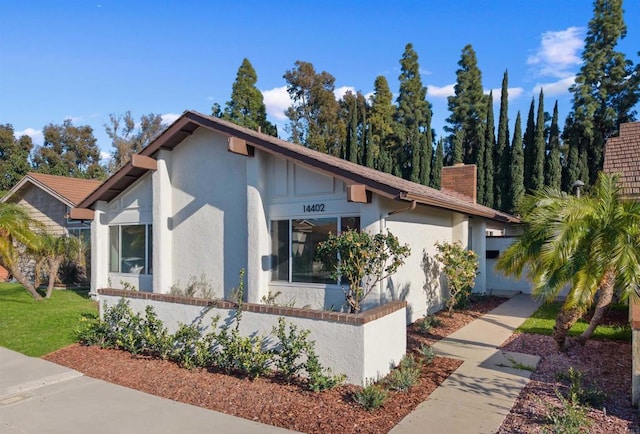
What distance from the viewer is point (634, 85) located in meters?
26.5

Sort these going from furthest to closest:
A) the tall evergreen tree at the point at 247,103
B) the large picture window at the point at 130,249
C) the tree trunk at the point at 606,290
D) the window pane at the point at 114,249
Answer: the tall evergreen tree at the point at 247,103 → the window pane at the point at 114,249 → the large picture window at the point at 130,249 → the tree trunk at the point at 606,290

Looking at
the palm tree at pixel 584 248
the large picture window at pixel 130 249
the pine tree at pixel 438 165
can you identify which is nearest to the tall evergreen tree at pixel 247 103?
the pine tree at pixel 438 165

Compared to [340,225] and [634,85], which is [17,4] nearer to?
[340,225]

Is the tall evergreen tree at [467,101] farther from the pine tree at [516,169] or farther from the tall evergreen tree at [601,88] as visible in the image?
the tall evergreen tree at [601,88]

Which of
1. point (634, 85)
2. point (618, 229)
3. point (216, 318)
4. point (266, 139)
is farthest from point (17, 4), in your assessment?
point (634, 85)

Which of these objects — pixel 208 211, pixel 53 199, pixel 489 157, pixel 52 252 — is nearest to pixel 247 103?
pixel 489 157

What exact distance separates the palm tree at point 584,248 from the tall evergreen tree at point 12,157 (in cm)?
4300

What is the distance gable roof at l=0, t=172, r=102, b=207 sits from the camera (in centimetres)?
1725

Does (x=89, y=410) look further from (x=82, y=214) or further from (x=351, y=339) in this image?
(x=82, y=214)

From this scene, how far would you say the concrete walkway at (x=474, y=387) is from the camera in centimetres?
494

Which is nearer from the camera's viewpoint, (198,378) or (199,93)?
(198,378)

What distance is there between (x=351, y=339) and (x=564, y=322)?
3.71 m

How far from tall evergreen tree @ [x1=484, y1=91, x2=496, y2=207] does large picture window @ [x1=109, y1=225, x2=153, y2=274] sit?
22.0 m

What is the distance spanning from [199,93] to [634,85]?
25.6m
